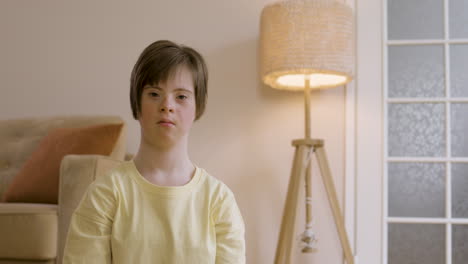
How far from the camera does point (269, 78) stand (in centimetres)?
246

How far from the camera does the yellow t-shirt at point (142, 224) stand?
3.55 feet

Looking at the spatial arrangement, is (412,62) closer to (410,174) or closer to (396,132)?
(396,132)

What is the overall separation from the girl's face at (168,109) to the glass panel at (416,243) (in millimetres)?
1802

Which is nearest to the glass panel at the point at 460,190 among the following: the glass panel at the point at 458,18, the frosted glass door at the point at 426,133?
the frosted glass door at the point at 426,133

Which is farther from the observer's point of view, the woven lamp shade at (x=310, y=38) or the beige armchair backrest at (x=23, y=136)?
the beige armchair backrest at (x=23, y=136)

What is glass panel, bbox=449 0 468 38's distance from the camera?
2648mm

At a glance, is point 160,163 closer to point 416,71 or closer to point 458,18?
point 416,71

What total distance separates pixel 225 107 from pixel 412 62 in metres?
0.99

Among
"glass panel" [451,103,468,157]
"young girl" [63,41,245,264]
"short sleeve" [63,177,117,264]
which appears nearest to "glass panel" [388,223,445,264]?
"glass panel" [451,103,468,157]

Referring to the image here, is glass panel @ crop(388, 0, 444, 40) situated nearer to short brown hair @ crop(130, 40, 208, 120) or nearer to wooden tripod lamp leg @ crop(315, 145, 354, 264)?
wooden tripod lamp leg @ crop(315, 145, 354, 264)

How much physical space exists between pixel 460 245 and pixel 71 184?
6.16 ft

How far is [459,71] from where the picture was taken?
8.64ft

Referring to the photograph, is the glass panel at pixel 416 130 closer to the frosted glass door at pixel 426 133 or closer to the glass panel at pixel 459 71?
the frosted glass door at pixel 426 133

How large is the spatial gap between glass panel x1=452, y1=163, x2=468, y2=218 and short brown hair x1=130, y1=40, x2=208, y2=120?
1.85 m
